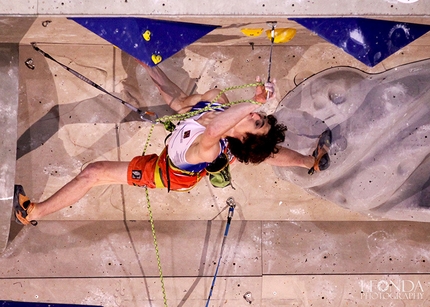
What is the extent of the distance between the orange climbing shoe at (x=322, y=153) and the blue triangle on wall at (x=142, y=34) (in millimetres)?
1174

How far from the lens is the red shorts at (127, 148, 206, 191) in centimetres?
289

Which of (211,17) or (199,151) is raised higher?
(211,17)

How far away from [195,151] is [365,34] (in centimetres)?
116

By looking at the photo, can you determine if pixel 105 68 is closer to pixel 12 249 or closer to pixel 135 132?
pixel 135 132

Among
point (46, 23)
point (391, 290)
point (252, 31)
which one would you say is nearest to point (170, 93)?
point (252, 31)

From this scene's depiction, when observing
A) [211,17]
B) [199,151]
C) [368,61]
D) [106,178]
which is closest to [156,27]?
[211,17]

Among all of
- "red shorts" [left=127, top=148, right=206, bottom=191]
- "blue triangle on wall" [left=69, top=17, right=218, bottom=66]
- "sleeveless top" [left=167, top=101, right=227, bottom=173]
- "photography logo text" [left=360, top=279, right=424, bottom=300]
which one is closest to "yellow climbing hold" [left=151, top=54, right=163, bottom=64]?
"blue triangle on wall" [left=69, top=17, right=218, bottom=66]

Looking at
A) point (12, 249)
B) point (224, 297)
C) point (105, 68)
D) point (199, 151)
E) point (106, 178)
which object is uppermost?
point (105, 68)

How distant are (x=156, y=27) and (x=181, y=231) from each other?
1536 mm

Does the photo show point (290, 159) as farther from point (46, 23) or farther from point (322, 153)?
point (46, 23)

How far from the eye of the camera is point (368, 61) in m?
2.78

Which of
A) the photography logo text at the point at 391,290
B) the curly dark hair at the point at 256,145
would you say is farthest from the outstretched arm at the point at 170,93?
the photography logo text at the point at 391,290

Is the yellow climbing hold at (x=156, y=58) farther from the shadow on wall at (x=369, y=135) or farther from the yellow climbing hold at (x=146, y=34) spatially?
the shadow on wall at (x=369, y=135)

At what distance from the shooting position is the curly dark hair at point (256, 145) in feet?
8.57
